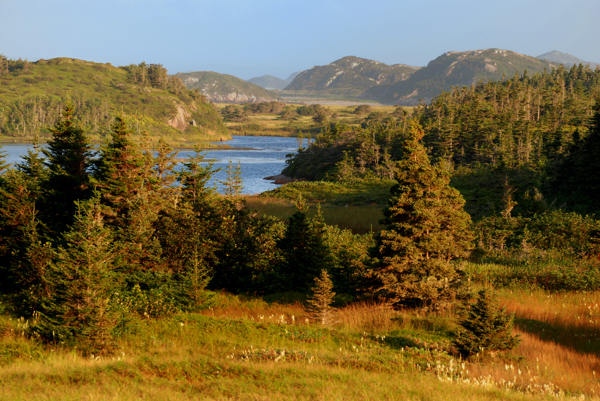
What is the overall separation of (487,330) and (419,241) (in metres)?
5.40

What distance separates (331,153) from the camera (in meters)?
89.2

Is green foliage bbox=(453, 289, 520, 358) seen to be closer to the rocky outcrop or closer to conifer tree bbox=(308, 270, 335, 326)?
conifer tree bbox=(308, 270, 335, 326)

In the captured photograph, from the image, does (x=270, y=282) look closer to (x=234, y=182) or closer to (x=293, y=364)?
(x=293, y=364)

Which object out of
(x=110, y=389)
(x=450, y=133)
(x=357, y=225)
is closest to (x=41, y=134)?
(x=450, y=133)

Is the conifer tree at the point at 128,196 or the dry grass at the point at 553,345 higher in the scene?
the conifer tree at the point at 128,196

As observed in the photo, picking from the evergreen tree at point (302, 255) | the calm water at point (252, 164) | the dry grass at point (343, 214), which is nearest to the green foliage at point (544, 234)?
the dry grass at point (343, 214)

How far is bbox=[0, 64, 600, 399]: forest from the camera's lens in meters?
9.63

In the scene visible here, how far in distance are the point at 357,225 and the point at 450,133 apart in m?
41.4

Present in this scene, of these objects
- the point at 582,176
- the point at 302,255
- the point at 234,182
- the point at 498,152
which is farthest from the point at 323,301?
the point at 498,152

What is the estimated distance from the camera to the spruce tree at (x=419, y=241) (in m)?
14.3

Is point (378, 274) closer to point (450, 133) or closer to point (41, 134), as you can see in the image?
point (450, 133)

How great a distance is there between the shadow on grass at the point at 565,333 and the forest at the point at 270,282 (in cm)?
6

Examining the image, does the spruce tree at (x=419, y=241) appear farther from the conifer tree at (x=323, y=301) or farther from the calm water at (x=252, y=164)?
the calm water at (x=252, y=164)

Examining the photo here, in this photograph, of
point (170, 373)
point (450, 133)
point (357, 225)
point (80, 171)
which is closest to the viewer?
point (170, 373)
